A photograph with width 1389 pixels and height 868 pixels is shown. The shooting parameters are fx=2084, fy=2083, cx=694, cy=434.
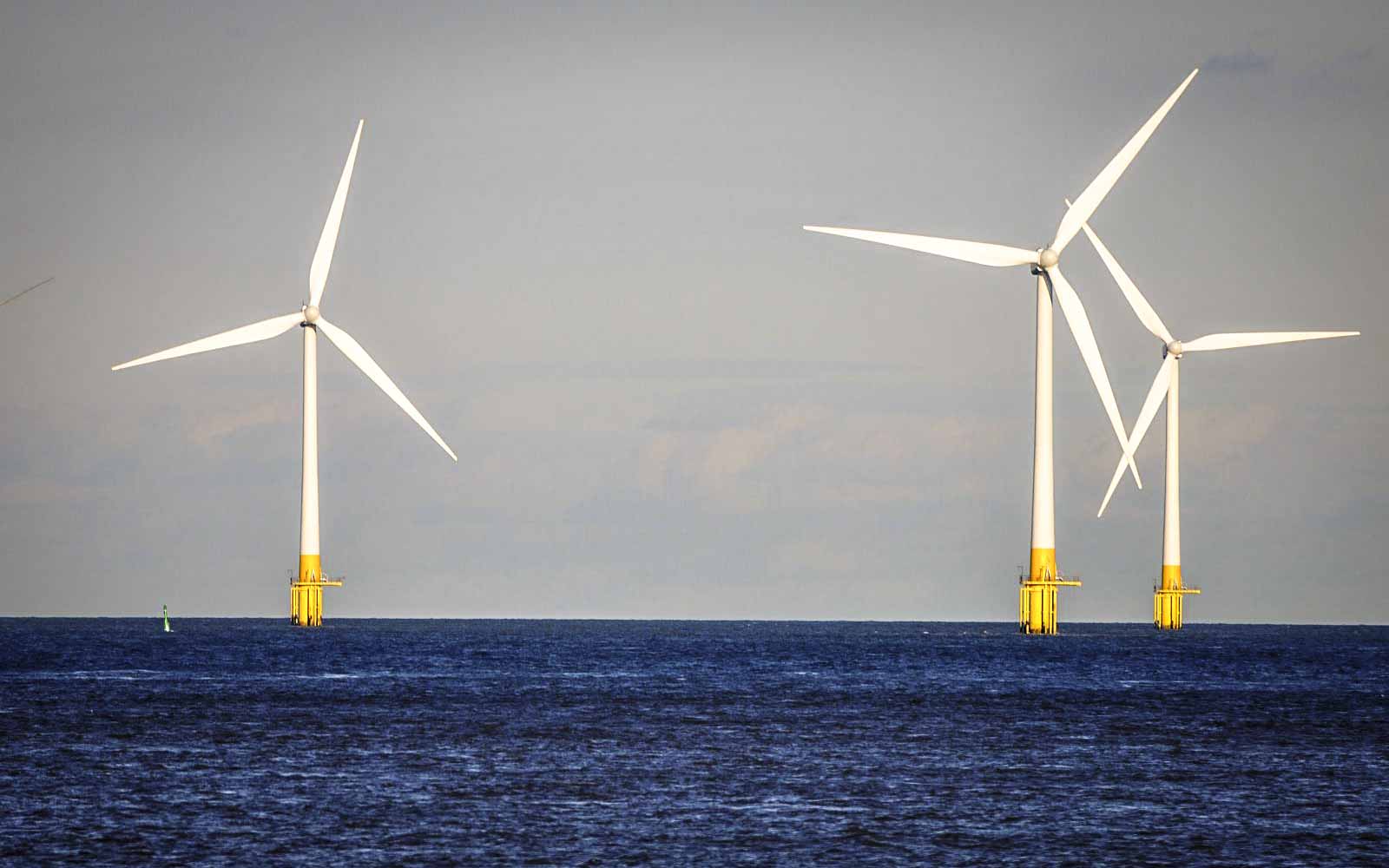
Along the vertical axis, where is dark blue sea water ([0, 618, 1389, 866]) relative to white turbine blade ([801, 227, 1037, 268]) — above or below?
below

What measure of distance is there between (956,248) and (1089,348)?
11955 mm

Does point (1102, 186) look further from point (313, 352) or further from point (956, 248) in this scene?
point (313, 352)

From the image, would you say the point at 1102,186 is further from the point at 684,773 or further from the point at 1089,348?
the point at 684,773

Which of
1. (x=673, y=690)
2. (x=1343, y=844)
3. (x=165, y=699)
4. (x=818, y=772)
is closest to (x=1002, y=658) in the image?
(x=673, y=690)

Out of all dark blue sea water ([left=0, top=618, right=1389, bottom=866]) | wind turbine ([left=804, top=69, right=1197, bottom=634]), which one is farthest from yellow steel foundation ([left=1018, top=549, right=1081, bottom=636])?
dark blue sea water ([left=0, top=618, right=1389, bottom=866])

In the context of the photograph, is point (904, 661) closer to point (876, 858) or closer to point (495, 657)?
point (495, 657)

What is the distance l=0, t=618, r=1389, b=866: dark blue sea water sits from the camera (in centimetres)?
4872

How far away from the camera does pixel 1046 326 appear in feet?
528

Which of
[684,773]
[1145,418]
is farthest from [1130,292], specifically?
[684,773]

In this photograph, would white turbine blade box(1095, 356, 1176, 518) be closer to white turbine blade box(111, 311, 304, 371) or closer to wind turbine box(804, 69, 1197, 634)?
wind turbine box(804, 69, 1197, 634)

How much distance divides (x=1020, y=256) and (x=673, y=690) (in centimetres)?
5397

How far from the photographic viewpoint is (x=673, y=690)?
11500 cm

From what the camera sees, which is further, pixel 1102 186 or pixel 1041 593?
pixel 1041 593

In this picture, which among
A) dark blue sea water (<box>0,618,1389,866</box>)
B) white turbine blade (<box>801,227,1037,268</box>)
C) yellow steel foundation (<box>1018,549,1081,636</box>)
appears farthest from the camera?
yellow steel foundation (<box>1018,549,1081,636</box>)
